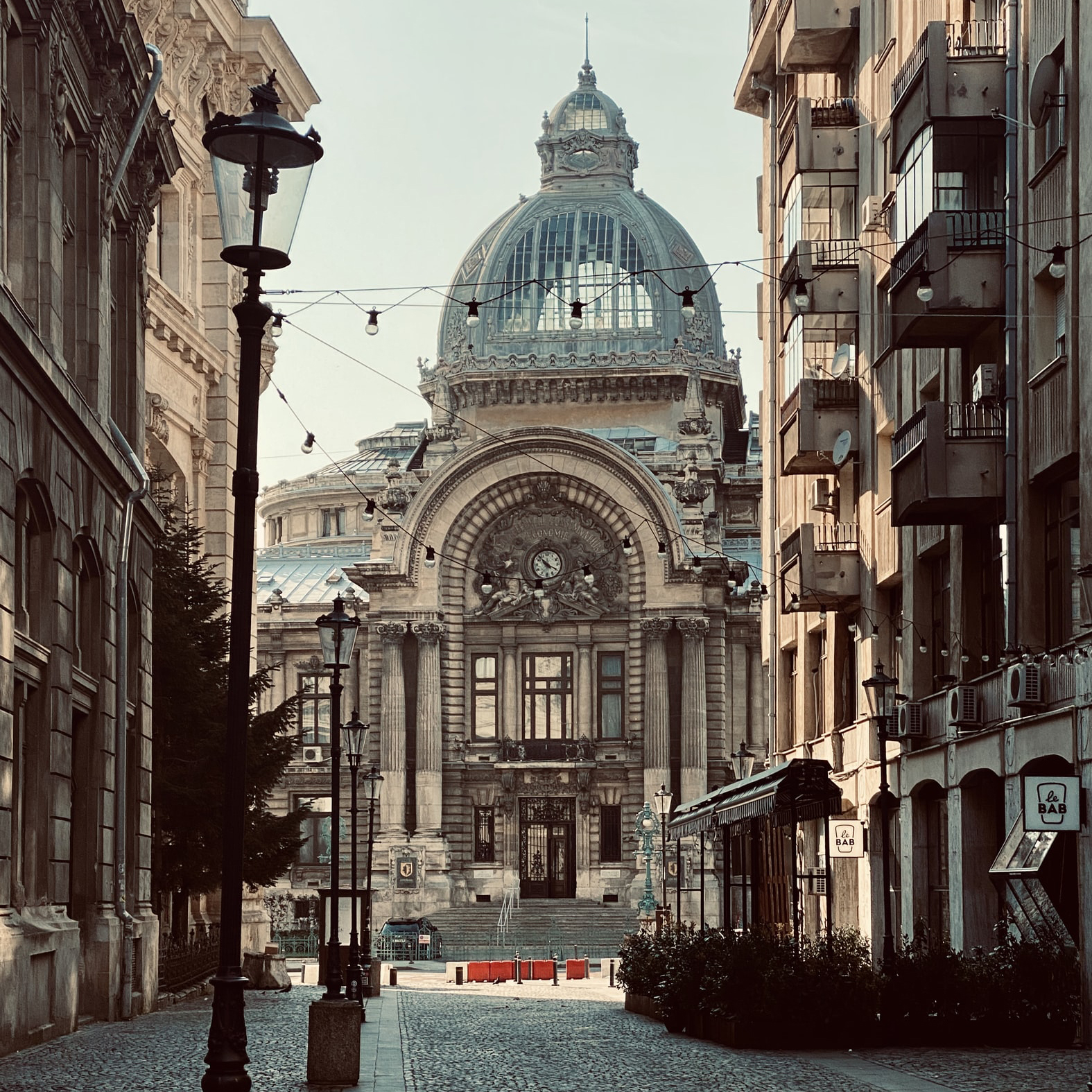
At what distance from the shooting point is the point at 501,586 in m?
83.4

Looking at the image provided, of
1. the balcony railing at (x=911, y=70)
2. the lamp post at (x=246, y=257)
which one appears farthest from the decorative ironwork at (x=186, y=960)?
the lamp post at (x=246, y=257)

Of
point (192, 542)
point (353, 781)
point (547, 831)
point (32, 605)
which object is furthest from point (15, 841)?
point (547, 831)

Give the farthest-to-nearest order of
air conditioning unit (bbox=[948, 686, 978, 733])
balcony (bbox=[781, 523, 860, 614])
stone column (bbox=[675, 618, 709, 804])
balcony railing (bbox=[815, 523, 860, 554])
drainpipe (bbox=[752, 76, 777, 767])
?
1. stone column (bbox=[675, 618, 709, 804])
2. drainpipe (bbox=[752, 76, 777, 767])
3. balcony railing (bbox=[815, 523, 860, 554])
4. balcony (bbox=[781, 523, 860, 614])
5. air conditioning unit (bbox=[948, 686, 978, 733])

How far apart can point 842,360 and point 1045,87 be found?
14.6m

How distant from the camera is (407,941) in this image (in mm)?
70125

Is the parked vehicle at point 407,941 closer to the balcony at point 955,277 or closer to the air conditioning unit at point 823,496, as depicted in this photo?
the air conditioning unit at point 823,496

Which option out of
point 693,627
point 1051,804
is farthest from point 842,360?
point 693,627

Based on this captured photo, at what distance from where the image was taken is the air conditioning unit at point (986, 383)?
29.6 meters

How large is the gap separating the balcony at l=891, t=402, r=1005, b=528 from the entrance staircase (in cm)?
4271

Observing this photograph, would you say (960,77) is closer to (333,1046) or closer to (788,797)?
(788,797)

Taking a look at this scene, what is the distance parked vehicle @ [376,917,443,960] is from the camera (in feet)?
228

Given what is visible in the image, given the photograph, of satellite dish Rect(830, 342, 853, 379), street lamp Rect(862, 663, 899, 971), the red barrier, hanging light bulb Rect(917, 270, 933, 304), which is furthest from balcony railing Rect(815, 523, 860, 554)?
the red barrier

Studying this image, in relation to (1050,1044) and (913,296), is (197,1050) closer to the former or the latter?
(1050,1044)

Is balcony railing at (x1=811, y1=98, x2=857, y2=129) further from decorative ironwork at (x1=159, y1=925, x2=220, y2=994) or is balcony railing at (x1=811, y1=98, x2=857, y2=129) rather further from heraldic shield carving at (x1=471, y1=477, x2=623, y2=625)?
heraldic shield carving at (x1=471, y1=477, x2=623, y2=625)
